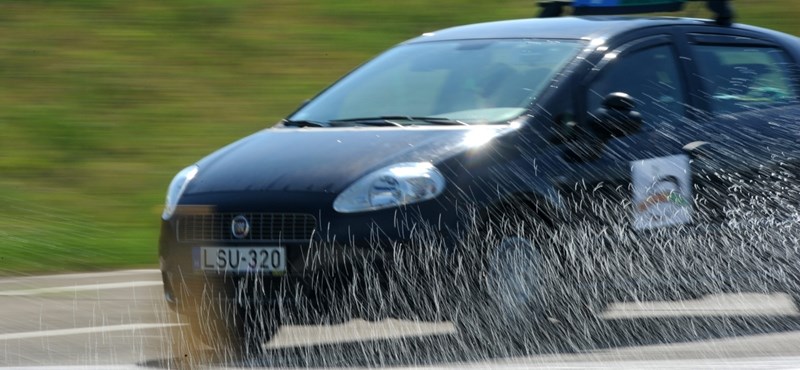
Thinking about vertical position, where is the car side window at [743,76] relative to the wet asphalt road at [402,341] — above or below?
above

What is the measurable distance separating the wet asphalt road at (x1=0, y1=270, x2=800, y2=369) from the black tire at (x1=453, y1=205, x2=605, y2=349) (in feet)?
0.29

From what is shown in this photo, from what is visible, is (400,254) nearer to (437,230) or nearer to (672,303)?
(437,230)

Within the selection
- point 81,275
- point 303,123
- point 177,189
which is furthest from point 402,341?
point 81,275

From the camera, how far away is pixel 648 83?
7.02m

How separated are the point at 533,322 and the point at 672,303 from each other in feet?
4.19

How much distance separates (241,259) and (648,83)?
2232mm

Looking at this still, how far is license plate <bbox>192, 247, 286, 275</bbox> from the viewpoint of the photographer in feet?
19.5

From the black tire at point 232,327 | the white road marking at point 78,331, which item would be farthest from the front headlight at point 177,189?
the white road marking at point 78,331

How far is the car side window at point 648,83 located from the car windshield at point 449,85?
200 millimetres

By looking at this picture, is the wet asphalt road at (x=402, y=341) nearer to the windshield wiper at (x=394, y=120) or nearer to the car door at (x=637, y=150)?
the car door at (x=637, y=150)

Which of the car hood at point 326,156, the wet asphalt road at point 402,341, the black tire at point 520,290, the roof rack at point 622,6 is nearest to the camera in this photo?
the wet asphalt road at point 402,341

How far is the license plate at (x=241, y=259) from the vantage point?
19.5 feet

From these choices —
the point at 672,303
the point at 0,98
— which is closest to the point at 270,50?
the point at 0,98

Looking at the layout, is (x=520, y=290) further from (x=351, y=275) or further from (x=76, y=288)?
(x=76, y=288)
